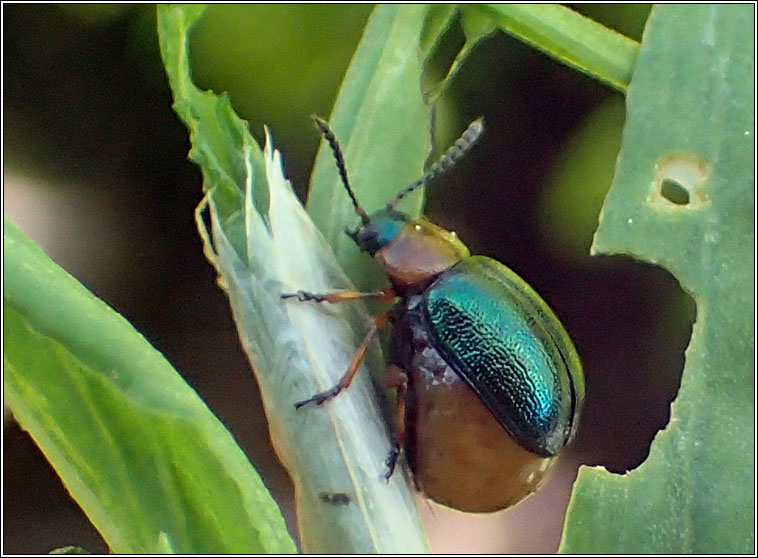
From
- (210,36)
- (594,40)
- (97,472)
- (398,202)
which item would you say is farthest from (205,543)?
(210,36)

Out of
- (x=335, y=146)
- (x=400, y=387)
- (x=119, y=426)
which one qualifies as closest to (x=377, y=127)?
(x=335, y=146)

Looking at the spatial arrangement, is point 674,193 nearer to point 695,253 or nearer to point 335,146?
point 695,253

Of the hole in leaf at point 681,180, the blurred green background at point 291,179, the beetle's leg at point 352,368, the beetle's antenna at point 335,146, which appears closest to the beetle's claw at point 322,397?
the beetle's leg at point 352,368

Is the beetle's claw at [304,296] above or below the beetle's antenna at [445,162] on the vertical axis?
above

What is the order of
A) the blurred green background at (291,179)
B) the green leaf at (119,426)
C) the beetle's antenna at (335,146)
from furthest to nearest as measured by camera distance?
the blurred green background at (291,179), the beetle's antenna at (335,146), the green leaf at (119,426)

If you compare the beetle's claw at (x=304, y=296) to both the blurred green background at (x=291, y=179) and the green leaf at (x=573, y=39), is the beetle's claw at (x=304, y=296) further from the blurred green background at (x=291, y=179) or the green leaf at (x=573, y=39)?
the blurred green background at (x=291, y=179)

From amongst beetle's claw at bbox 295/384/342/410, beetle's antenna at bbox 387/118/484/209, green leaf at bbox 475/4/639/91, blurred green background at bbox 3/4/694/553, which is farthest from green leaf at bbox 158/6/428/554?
blurred green background at bbox 3/4/694/553

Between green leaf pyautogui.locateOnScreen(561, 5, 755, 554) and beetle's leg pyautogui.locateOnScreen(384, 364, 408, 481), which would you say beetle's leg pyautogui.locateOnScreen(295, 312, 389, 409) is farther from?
green leaf pyautogui.locateOnScreen(561, 5, 755, 554)

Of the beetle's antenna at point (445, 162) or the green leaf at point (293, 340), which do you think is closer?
the green leaf at point (293, 340)
